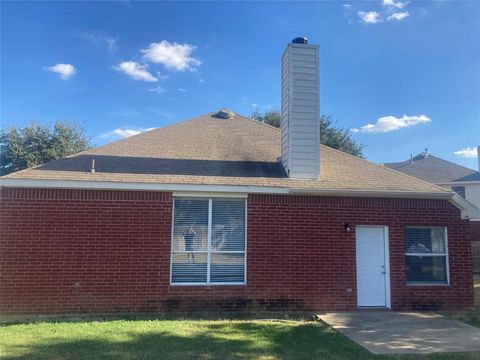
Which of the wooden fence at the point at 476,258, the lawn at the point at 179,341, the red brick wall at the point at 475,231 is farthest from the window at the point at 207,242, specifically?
the red brick wall at the point at 475,231

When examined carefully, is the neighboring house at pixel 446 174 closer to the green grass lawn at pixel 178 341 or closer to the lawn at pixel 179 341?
the lawn at pixel 179 341

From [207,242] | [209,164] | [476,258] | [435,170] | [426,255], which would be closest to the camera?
[207,242]

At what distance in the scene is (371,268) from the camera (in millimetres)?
10359

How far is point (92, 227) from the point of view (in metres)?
9.49

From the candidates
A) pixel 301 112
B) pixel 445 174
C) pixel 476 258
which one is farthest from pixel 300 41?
pixel 445 174

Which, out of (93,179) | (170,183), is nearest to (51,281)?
(93,179)

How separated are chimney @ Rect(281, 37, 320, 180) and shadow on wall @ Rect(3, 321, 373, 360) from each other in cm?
409

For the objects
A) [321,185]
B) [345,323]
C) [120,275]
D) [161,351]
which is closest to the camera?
[161,351]

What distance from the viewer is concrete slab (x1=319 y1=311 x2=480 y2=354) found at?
7.12 meters

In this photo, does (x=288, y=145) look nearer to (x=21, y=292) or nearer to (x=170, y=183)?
(x=170, y=183)

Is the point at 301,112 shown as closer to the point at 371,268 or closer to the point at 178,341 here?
the point at 371,268

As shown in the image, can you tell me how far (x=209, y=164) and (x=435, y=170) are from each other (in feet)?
82.9

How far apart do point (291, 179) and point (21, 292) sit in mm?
6611

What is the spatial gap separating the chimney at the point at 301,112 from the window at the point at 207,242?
6.47 ft
